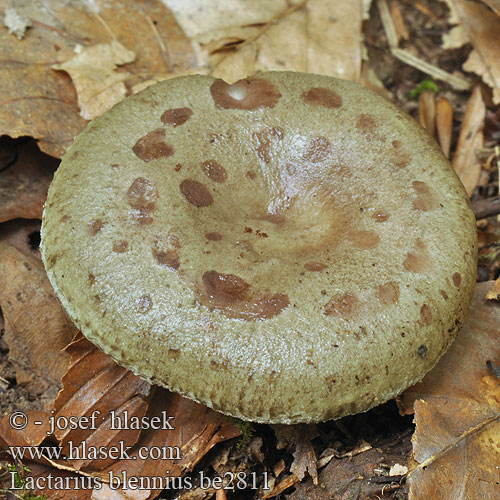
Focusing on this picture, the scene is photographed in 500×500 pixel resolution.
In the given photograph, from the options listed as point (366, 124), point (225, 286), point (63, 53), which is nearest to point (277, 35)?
point (63, 53)

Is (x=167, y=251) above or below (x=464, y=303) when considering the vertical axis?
above

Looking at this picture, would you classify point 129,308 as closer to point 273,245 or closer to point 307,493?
point 273,245

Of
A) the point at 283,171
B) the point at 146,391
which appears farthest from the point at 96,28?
the point at 146,391

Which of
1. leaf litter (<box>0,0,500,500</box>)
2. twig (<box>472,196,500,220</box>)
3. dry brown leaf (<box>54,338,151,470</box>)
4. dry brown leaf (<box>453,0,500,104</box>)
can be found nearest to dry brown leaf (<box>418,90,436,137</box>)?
leaf litter (<box>0,0,500,500</box>)

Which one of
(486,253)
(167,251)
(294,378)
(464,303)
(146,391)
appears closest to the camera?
(294,378)

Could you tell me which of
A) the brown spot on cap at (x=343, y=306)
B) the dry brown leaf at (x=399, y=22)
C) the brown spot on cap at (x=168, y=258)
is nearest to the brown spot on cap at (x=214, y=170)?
the brown spot on cap at (x=168, y=258)

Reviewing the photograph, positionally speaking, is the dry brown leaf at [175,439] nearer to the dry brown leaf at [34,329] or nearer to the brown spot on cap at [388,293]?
the dry brown leaf at [34,329]

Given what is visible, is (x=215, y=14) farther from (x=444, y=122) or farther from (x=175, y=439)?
(x=175, y=439)

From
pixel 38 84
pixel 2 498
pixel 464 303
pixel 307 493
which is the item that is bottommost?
pixel 307 493
